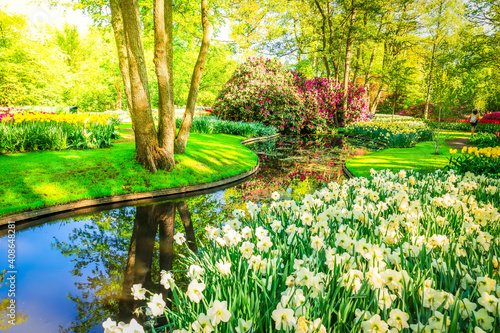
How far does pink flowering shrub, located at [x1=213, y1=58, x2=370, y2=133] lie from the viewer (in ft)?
60.7

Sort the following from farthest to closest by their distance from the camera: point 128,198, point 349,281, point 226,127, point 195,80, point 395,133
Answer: point 226,127 < point 395,133 < point 195,80 < point 128,198 < point 349,281

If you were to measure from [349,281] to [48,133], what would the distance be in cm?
919

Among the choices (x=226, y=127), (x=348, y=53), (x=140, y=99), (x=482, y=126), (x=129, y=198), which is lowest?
(x=129, y=198)

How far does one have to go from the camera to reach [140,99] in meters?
6.68

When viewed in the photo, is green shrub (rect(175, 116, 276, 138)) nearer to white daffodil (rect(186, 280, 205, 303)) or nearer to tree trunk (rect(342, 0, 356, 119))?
tree trunk (rect(342, 0, 356, 119))

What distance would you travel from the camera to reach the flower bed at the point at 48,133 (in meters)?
7.32

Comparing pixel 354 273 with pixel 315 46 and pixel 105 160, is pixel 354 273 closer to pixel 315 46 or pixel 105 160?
pixel 105 160

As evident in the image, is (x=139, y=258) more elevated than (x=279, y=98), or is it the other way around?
(x=279, y=98)

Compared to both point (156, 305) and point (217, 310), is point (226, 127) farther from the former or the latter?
point (217, 310)

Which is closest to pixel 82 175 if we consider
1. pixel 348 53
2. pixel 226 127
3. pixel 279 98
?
Result: pixel 226 127

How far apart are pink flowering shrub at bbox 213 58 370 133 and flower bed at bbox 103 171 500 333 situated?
16.3 metres

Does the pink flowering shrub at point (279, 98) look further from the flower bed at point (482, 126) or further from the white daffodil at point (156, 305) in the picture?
the white daffodil at point (156, 305)

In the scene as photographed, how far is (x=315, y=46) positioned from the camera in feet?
90.6

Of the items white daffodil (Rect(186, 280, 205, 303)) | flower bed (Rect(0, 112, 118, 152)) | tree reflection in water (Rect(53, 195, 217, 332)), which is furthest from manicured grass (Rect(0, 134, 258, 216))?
white daffodil (Rect(186, 280, 205, 303))
